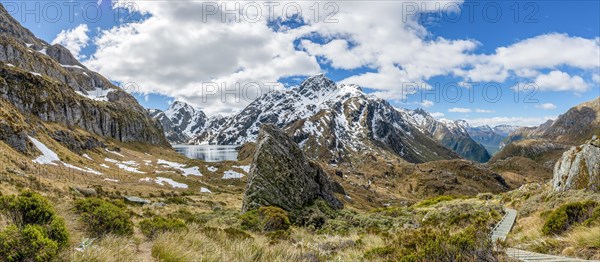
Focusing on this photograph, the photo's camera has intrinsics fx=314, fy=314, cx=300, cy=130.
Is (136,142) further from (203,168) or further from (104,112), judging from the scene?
(203,168)

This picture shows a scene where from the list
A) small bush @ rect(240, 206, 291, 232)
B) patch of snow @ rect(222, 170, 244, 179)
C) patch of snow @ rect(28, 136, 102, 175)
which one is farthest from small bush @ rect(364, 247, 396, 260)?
patch of snow @ rect(222, 170, 244, 179)

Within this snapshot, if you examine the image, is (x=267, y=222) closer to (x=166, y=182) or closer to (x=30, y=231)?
(x=30, y=231)

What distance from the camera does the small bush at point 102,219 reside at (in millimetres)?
9797

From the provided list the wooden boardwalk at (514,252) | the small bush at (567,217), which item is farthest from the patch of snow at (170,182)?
the small bush at (567,217)

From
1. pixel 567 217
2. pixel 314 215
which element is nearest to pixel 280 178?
pixel 314 215

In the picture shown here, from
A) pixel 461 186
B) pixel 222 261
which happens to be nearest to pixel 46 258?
pixel 222 261

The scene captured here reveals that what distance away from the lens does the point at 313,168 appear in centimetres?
3753

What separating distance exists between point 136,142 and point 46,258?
203047 mm

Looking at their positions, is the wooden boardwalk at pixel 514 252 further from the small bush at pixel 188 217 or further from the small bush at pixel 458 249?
the small bush at pixel 188 217

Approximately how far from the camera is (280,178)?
3092 cm

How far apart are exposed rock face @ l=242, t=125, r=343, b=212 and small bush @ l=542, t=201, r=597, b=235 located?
20.3 meters

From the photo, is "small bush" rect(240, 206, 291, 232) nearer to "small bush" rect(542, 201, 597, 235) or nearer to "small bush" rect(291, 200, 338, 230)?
"small bush" rect(291, 200, 338, 230)

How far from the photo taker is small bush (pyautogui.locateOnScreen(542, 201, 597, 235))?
1170cm

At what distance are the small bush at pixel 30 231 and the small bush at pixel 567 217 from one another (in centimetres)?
1534
